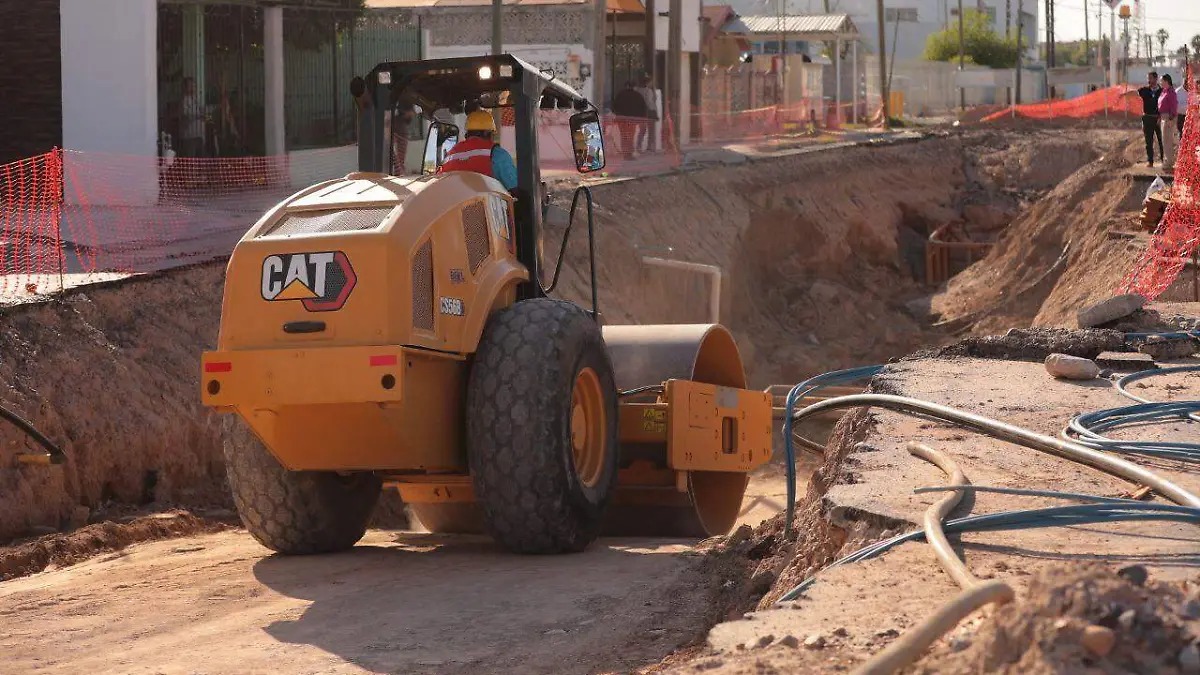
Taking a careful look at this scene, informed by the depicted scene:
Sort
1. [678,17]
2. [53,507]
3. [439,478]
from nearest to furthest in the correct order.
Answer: [439,478] → [53,507] → [678,17]

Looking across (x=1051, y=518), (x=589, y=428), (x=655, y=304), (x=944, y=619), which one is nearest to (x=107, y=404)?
(x=589, y=428)

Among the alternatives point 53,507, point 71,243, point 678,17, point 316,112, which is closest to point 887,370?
point 53,507

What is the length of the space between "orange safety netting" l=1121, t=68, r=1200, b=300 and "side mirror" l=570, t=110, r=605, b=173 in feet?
27.8

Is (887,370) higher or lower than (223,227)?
lower

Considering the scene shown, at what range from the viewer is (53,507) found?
35.9 ft

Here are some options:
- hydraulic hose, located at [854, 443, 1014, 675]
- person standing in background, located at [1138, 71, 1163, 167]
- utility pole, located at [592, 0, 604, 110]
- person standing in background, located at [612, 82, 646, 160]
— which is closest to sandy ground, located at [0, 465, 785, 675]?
hydraulic hose, located at [854, 443, 1014, 675]

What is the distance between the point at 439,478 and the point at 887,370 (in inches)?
130

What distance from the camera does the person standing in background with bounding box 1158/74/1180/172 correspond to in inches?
1011

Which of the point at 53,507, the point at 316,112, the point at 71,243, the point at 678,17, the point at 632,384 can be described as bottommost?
the point at 53,507

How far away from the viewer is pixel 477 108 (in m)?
9.82

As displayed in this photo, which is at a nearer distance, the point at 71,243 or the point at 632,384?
the point at 632,384

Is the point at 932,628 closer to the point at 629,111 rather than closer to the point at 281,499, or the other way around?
the point at 281,499

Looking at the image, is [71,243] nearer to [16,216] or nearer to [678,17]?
[16,216]

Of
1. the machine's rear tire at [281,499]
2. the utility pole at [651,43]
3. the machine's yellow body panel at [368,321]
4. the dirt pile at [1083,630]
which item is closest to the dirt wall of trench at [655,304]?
the machine's rear tire at [281,499]
